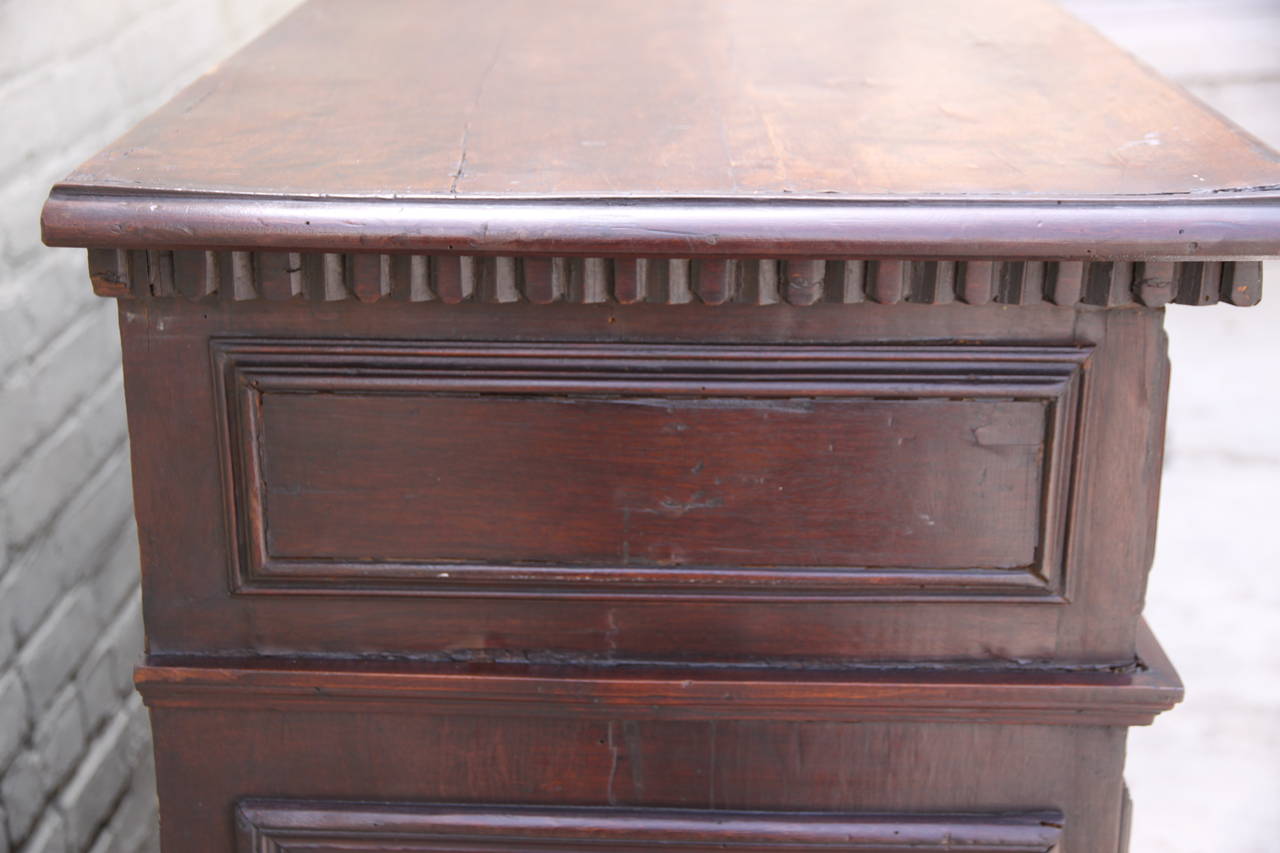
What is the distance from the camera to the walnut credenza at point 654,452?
23.4 inches

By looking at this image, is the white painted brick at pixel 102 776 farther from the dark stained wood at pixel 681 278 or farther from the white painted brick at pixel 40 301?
the dark stained wood at pixel 681 278

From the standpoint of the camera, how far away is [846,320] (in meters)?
0.63

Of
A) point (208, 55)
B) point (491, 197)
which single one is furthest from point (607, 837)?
point (208, 55)

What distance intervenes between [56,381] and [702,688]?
0.71 m

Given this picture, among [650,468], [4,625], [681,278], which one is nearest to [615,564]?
[650,468]

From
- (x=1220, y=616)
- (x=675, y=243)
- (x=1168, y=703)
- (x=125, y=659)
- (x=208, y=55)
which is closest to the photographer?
(x=675, y=243)

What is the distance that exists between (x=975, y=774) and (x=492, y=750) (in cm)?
28

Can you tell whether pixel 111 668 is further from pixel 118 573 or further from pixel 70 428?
pixel 70 428

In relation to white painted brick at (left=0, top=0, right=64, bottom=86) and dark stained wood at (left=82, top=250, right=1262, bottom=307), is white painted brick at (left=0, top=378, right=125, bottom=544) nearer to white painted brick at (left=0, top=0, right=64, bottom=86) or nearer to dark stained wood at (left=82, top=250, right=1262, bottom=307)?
white painted brick at (left=0, top=0, right=64, bottom=86)

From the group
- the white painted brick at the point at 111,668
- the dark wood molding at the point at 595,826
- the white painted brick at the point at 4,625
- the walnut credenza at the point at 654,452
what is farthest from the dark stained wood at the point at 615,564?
the white painted brick at the point at 111,668

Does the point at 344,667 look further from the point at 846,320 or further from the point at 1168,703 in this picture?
the point at 1168,703

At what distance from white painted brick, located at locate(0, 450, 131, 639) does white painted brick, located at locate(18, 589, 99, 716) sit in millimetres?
15

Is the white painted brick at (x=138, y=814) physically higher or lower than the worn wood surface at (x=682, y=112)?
lower

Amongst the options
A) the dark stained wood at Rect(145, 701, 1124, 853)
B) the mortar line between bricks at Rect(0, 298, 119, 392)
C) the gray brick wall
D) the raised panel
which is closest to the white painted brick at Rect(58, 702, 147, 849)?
the gray brick wall
